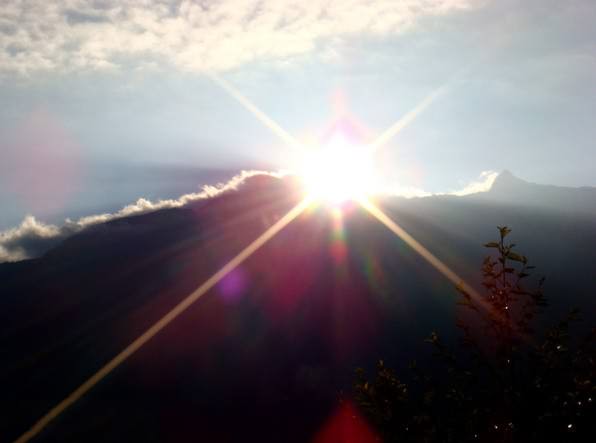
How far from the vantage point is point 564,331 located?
14992mm

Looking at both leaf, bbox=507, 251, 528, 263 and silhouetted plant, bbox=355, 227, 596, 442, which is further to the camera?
silhouetted plant, bbox=355, 227, 596, 442

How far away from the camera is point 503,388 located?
1520 centimetres

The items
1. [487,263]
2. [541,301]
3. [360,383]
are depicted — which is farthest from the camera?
[360,383]

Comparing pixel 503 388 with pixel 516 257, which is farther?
pixel 503 388

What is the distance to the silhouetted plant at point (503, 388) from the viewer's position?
14203 mm

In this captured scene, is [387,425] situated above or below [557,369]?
below

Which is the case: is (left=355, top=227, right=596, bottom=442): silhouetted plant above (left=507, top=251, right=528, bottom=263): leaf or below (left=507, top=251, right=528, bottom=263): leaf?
below

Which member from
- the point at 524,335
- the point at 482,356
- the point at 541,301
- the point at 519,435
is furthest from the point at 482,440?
the point at 541,301

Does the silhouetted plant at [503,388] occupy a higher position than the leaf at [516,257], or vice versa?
the leaf at [516,257]

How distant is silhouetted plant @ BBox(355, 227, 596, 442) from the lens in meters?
14.2

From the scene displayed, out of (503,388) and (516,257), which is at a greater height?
(516,257)

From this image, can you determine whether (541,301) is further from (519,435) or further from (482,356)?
(519,435)

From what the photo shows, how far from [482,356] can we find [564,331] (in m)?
2.61

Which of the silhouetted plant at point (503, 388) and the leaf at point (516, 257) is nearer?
the leaf at point (516, 257)
